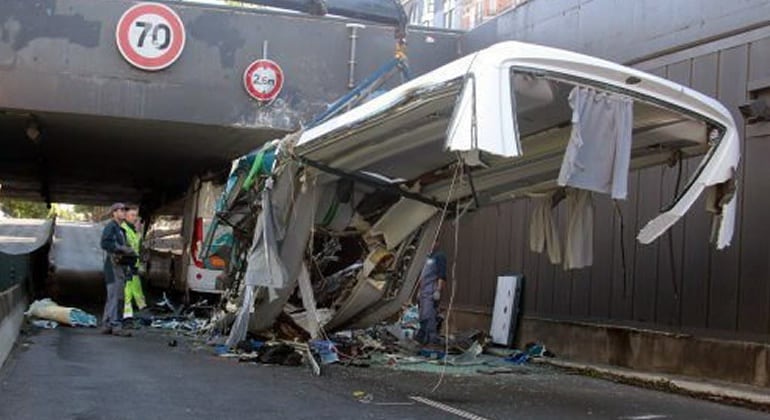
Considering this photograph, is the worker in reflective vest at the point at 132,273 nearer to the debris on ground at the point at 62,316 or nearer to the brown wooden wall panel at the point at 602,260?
the debris on ground at the point at 62,316

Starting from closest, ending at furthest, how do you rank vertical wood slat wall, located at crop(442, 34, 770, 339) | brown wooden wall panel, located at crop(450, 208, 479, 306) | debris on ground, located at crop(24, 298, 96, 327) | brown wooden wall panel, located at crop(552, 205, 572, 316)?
vertical wood slat wall, located at crop(442, 34, 770, 339) → brown wooden wall panel, located at crop(552, 205, 572, 316) → debris on ground, located at crop(24, 298, 96, 327) → brown wooden wall panel, located at crop(450, 208, 479, 306)

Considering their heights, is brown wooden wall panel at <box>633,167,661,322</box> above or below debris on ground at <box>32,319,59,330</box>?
above

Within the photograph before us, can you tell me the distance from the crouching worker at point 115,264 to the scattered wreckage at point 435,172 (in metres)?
1.21

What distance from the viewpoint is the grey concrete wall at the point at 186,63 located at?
47.5 ft

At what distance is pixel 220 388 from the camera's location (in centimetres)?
805

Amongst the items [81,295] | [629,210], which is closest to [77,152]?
[81,295]

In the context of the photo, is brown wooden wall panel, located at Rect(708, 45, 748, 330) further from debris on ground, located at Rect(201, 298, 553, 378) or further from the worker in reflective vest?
the worker in reflective vest

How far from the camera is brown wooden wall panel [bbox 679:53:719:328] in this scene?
33.2 feet

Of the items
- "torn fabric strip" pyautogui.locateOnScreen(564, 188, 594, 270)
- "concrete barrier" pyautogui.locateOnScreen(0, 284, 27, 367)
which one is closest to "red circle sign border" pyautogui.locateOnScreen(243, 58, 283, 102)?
"concrete barrier" pyautogui.locateOnScreen(0, 284, 27, 367)

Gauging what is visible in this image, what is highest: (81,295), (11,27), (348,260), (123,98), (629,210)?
(11,27)

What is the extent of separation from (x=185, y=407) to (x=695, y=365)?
5655mm

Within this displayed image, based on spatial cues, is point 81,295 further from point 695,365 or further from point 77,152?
point 695,365

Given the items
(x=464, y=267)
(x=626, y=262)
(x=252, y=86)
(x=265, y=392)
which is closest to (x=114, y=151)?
(x=252, y=86)

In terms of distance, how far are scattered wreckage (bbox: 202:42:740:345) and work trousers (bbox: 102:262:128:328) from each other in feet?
4.33
